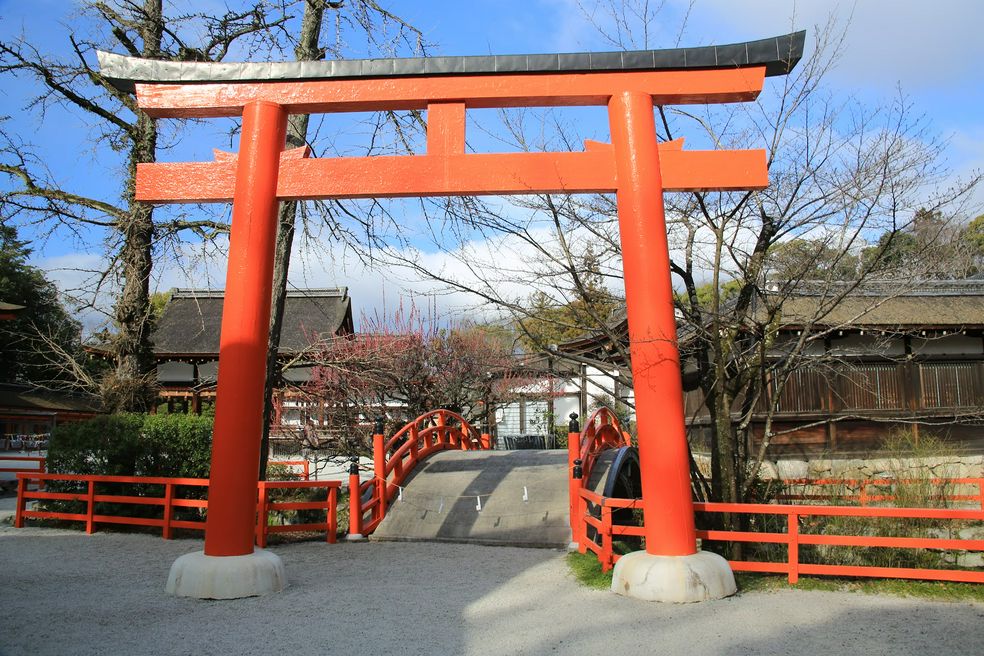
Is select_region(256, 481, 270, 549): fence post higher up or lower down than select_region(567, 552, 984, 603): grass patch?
higher up

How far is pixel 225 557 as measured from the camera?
6266 millimetres

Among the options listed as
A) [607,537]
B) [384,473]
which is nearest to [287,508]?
[384,473]

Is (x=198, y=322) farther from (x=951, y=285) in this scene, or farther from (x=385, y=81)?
(x=951, y=285)

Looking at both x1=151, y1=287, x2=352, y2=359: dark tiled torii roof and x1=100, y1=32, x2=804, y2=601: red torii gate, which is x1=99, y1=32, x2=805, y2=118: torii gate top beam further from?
x1=151, y1=287, x2=352, y2=359: dark tiled torii roof

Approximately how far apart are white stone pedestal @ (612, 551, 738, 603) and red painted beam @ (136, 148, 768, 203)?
3212mm

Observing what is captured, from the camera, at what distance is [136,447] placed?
403 inches

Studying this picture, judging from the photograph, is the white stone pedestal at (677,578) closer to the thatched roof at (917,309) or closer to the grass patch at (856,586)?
the grass patch at (856,586)

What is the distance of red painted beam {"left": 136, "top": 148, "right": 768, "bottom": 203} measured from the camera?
641 cm

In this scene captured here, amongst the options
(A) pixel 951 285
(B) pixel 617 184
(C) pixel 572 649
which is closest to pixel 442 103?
(B) pixel 617 184

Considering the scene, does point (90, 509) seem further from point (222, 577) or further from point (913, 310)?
point (913, 310)

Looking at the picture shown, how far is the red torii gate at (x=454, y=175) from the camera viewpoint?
6.12 meters

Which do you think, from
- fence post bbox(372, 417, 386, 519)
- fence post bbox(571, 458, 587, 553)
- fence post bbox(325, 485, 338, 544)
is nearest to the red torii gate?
fence post bbox(571, 458, 587, 553)

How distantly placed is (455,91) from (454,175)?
2.79 feet

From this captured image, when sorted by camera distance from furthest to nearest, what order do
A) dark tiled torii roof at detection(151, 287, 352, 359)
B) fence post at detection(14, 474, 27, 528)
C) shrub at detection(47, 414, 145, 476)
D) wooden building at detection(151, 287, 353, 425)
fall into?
dark tiled torii roof at detection(151, 287, 352, 359)
wooden building at detection(151, 287, 353, 425)
fence post at detection(14, 474, 27, 528)
shrub at detection(47, 414, 145, 476)
